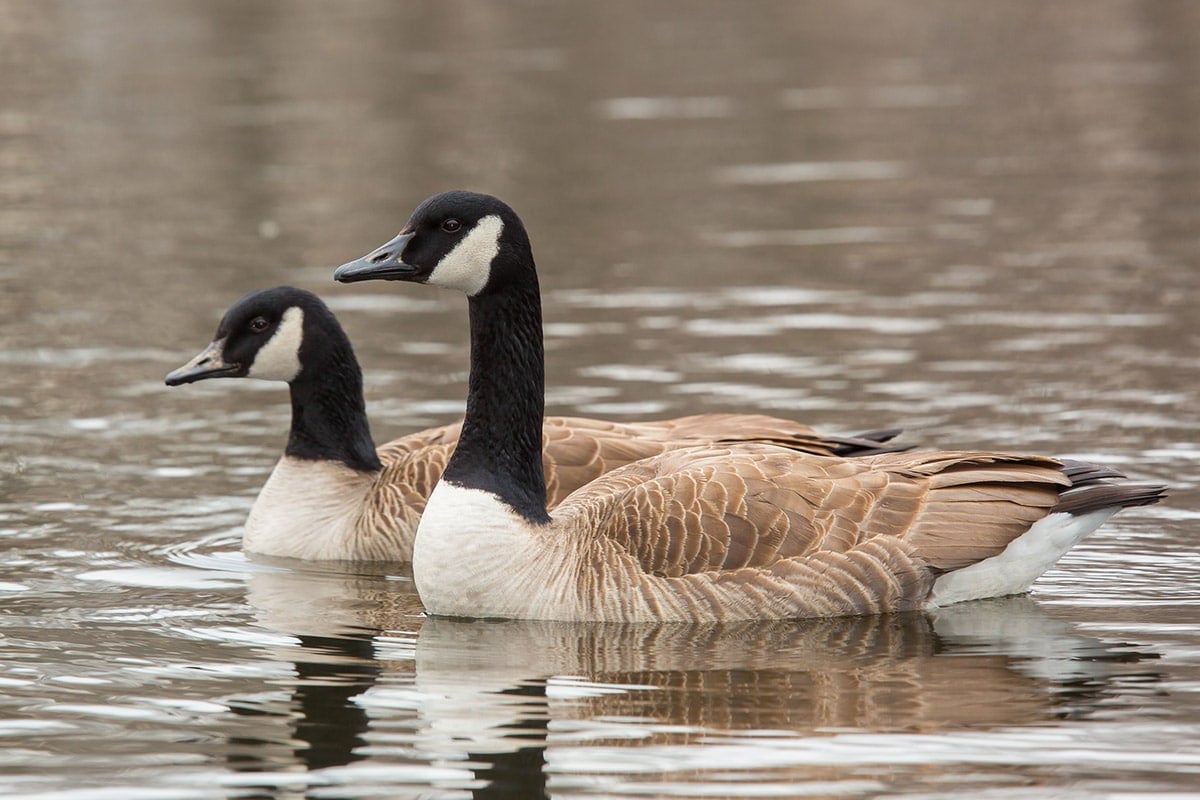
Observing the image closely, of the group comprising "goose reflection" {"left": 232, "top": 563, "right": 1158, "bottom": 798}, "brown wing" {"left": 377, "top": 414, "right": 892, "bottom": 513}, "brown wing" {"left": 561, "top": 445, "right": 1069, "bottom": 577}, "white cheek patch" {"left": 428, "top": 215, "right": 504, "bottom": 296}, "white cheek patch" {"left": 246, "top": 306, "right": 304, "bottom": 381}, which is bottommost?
"goose reflection" {"left": 232, "top": 563, "right": 1158, "bottom": 798}

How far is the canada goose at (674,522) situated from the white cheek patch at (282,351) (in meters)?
2.44

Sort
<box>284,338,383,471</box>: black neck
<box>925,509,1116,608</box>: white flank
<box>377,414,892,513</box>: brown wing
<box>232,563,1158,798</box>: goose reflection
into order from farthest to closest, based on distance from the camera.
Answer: <box>284,338,383,471</box>: black neck
<box>377,414,892,513</box>: brown wing
<box>925,509,1116,608</box>: white flank
<box>232,563,1158,798</box>: goose reflection

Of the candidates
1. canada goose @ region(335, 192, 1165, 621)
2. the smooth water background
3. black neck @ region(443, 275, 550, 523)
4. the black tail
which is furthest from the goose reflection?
black neck @ region(443, 275, 550, 523)

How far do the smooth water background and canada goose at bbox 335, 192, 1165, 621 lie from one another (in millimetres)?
208

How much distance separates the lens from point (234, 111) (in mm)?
32125

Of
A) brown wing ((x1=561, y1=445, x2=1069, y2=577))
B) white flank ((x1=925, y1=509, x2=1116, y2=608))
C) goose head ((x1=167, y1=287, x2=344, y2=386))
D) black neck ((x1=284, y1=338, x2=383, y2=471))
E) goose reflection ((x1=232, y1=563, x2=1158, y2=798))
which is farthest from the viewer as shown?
black neck ((x1=284, y1=338, x2=383, y2=471))

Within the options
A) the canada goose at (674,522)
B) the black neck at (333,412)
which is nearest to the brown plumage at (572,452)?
the black neck at (333,412)

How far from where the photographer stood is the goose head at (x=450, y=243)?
1002cm

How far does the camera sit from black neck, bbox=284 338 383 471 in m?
12.5

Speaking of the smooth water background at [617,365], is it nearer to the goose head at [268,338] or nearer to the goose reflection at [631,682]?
the goose reflection at [631,682]

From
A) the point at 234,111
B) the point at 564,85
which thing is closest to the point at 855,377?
the point at 234,111

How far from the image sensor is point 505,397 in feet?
33.8

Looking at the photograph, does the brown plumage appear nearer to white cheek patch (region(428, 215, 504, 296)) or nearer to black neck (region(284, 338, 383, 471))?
black neck (region(284, 338, 383, 471))

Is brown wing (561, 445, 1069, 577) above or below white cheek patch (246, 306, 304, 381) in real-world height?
below
